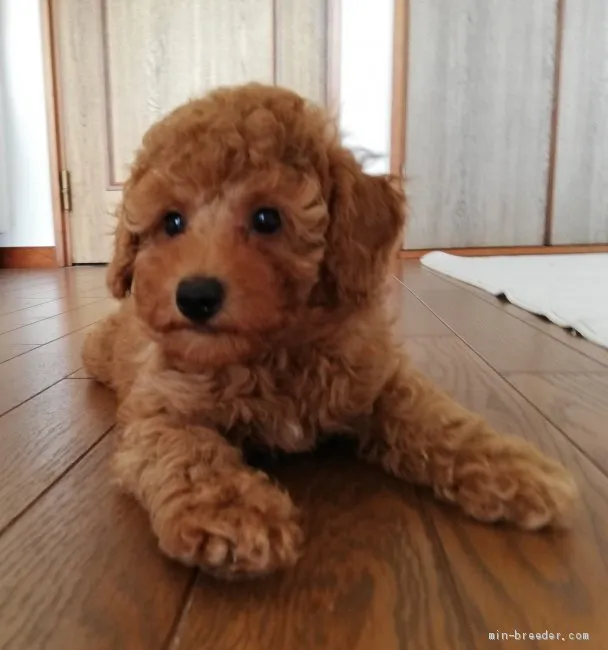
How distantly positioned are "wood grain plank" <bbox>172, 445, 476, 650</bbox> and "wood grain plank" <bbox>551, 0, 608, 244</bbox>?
4.73m

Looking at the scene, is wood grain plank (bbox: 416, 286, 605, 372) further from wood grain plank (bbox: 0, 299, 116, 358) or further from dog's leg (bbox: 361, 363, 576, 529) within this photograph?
wood grain plank (bbox: 0, 299, 116, 358)

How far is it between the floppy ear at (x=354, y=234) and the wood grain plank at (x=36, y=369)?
829 mm

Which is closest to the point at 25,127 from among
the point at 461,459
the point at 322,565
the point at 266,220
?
the point at 266,220

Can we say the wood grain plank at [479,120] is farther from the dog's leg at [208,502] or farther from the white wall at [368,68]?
the dog's leg at [208,502]

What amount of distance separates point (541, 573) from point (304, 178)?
0.64 m

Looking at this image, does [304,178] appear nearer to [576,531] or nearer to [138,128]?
[576,531]

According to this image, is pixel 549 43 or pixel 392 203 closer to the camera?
pixel 392 203

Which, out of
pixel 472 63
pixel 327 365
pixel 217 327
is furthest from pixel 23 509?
pixel 472 63

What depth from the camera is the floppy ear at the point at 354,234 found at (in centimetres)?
117

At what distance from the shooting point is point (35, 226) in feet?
16.8

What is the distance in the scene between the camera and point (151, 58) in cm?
495

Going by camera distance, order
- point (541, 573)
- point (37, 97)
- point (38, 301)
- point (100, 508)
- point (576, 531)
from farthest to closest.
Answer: point (37, 97), point (38, 301), point (100, 508), point (576, 531), point (541, 573)

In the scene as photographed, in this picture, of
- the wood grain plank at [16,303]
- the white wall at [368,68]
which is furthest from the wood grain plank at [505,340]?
the white wall at [368,68]

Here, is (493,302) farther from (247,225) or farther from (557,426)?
(247,225)
